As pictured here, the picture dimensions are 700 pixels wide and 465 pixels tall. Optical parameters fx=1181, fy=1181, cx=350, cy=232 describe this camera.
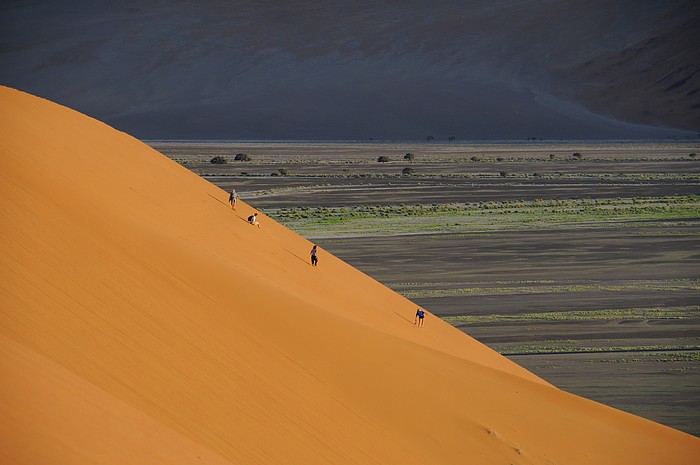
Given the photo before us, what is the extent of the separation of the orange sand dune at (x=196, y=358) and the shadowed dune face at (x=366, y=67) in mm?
111231

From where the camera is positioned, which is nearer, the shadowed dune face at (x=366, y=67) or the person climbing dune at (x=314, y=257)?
the person climbing dune at (x=314, y=257)

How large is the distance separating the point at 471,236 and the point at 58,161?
79.2 feet

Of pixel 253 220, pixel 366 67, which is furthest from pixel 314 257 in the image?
pixel 366 67

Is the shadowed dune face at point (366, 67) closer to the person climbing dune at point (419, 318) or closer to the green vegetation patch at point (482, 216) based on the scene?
the green vegetation patch at point (482, 216)

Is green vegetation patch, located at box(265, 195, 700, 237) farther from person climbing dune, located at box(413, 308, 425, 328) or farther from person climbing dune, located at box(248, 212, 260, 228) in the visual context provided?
person climbing dune, located at box(413, 308, 425, 328)

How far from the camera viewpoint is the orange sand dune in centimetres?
673

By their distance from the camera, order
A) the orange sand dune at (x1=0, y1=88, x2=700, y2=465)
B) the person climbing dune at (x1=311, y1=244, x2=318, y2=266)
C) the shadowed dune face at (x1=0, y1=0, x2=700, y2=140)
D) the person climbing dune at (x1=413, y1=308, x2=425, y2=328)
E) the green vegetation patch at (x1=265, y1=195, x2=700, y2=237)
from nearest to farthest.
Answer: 1. the orange sand dune at (x1=0, y1=88, x2=700, y2=465)
2. the person climbing dune at (x1=413, y1=308, x2=425, y2=328)
3. the person climbing dune at (x1=311, y1=244, x2=318, y2=266)
4. the green vegetation patch at (x1=265, y1=195, x2=700, y2=237)
5. the shadowed dune face at (x1=0, y1=0, x2=700, y2=140)

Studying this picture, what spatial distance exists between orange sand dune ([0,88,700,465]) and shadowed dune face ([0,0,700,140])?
11123cm

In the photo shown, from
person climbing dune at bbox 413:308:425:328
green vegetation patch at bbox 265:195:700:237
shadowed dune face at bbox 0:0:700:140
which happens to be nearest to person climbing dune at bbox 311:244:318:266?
person climbing dune at bbox 413:308:425:328

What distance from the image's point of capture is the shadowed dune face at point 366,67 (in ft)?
413

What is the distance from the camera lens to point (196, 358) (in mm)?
8344

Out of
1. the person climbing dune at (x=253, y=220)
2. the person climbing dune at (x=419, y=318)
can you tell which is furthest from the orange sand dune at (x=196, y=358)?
the person climbing dune at (x=253, y=220)

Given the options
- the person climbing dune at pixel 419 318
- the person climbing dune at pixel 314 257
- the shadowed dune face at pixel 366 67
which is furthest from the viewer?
the shadowed dune face at pixel 366 67

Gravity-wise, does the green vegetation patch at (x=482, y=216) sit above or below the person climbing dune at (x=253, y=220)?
above
